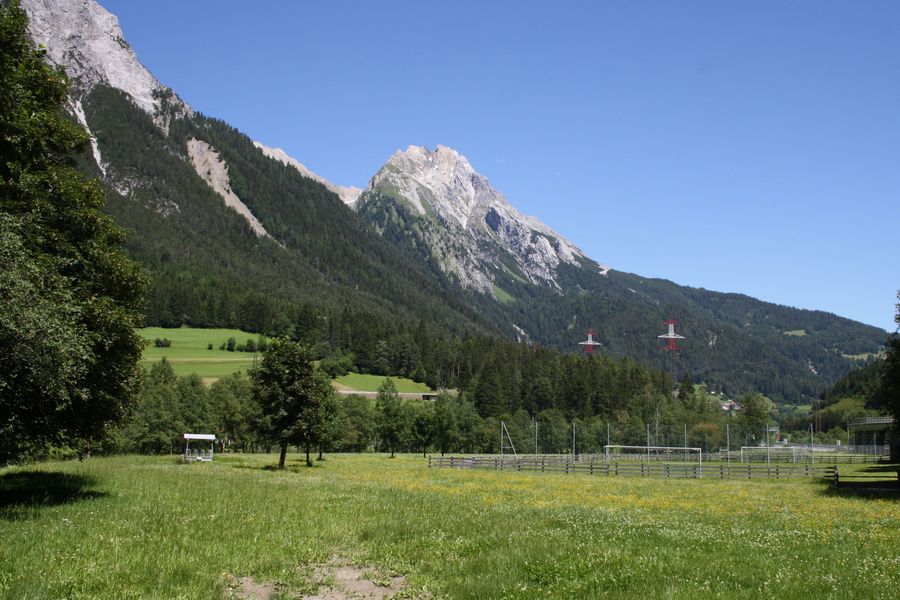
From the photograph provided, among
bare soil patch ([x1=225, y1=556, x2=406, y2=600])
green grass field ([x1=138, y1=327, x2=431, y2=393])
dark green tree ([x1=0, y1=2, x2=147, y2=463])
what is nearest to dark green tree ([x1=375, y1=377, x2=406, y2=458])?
green grass field ([x1=138, y1=327, x2=431, y2=393])

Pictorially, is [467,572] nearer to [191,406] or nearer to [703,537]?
[703,537]

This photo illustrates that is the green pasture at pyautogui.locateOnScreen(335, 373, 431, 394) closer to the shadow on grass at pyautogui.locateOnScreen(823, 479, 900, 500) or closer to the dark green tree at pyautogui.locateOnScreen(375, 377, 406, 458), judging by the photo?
the dark green tree at pyautogui.locateOnScreen(375, 377, 406, 458)

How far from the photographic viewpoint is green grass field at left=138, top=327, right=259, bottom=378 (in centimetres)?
13538

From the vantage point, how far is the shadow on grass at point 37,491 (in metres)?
19.6

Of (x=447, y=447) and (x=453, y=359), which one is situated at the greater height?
(x=453, y=359)

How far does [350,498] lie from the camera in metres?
27.8

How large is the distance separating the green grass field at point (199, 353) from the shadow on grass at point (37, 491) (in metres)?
94.0

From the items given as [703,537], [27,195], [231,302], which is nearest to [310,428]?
[27,195]

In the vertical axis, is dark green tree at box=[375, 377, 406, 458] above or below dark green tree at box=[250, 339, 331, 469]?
below

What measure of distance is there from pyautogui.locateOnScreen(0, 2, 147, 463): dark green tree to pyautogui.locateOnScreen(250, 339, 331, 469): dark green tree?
28687 millimetres

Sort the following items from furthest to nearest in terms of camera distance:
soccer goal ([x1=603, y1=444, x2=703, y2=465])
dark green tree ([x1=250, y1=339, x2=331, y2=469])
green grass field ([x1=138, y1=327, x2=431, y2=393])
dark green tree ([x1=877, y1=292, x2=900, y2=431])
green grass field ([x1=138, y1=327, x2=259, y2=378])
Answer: green grass field ([x1=138, y1=327, x2=431, y2=393])
green grass field ([x1=138, y1=327, x2=259, y2=378])
soccer goal ([x1=603, y1=444, x2=703, y2=465])
dark green tree ([x1=250, y1=339, x2=331, y2=469])
dark green tree ([x1=877, y1=292, x2=900, y2=431])

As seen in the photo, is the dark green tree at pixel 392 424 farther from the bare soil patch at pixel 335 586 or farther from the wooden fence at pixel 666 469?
the bare soil patch at pixel 335 586

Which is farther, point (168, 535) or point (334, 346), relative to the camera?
point (334, 346)

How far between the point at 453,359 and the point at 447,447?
257 feet
